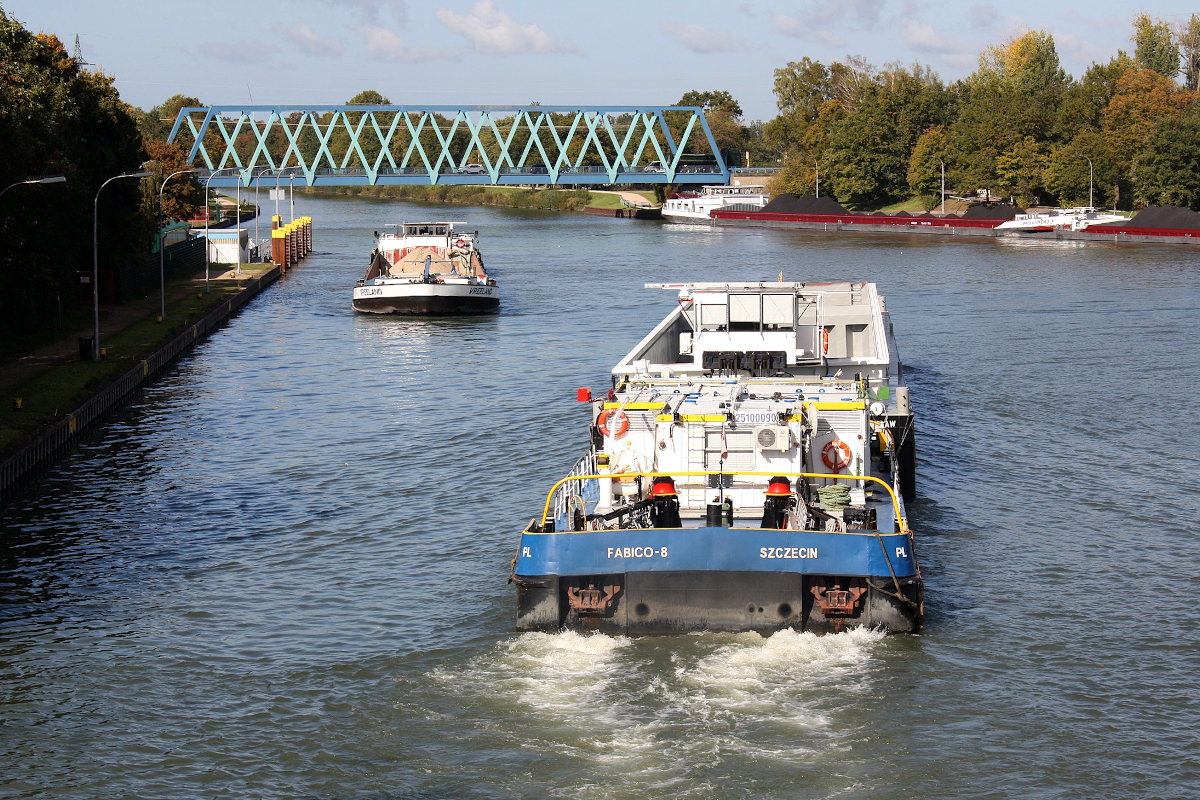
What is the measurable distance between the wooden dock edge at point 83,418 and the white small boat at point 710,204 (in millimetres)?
99746

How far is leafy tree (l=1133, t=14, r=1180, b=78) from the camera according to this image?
158500mm

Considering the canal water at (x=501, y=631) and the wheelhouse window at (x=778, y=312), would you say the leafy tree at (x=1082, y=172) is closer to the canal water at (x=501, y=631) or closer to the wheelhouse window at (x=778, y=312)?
the canal water at (x=501, y=631)

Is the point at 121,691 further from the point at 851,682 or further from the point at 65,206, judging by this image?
the point at 65,206

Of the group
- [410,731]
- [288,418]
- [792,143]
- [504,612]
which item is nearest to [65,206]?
[288,418]

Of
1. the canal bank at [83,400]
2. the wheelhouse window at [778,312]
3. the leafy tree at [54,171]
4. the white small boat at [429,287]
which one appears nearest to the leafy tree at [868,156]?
the white small boat at [429,287]

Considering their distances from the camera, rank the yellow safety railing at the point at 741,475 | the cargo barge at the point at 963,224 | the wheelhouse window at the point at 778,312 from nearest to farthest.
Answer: the yellow safety railing at the point at 741,475
the wheelhouse window at the point at 778,312
the cargo barge at the point at 963,224

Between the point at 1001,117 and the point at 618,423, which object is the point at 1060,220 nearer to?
the point at 1001,117

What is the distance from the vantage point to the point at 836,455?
19625 millimetres

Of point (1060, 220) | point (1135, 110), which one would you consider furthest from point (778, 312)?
point (1135, 110)

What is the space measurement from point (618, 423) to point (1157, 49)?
161232mm

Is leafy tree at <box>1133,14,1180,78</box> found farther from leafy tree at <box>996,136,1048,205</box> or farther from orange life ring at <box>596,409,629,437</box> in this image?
orange life ring at <box>596,409,629,437</box>

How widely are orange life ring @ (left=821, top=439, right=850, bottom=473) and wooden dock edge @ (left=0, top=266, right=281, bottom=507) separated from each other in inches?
668

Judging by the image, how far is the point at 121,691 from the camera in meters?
17.2

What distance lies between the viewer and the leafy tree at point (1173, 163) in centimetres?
10488
